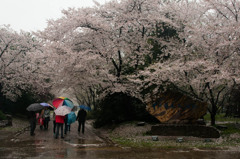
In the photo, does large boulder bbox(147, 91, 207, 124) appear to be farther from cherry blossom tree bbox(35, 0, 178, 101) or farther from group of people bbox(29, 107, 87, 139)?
group of people bbox(29, 107, 87, 139)

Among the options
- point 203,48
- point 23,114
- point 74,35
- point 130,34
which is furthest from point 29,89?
point 203,48

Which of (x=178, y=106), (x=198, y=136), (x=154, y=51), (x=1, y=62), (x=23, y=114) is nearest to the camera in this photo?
(x=198, y=136)

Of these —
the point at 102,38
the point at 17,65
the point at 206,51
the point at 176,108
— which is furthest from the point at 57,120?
the point at 17,65

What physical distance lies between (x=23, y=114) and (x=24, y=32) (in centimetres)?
1094

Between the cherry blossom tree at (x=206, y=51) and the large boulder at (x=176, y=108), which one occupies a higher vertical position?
the cherry blossom tree at (x=206, y=51)

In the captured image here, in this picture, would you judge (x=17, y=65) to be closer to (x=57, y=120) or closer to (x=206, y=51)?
(x=57, y=120)

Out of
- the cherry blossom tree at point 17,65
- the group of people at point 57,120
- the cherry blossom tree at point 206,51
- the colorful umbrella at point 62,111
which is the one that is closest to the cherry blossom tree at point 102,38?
the cherry blossom tree at point 206,51

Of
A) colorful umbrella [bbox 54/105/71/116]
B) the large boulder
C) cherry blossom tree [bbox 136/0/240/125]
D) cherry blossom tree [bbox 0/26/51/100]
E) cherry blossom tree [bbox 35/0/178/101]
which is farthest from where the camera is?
cherry blossom tree [bbox 0/26/51/100]

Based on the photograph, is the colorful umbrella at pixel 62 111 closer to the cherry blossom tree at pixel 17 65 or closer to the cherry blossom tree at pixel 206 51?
the cherry blossom tree at pixel 206 51

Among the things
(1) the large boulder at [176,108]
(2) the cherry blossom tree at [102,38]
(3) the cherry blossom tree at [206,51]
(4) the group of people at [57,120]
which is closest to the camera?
(4) the group of people at [57,120]

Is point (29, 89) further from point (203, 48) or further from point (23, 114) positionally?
point (203, 48)

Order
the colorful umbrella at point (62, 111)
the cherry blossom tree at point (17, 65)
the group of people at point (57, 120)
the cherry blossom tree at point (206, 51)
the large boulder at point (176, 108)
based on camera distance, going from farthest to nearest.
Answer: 1. the cherry blossom tree at point (17, 65)
2. the large boulder at point (176, 108)
3. the cherry blossom tree at point (206, 51)
4. the group of people at point (57, 120)
5. the colorful umbrella at point (62, 111)

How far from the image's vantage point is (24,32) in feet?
79.8

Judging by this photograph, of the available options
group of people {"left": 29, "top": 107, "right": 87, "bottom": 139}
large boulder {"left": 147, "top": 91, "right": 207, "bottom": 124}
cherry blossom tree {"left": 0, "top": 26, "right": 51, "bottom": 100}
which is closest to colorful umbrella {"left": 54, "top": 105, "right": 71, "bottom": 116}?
group of people {"left": 29, "top": 107, "right": 87, "bottom": 139}
